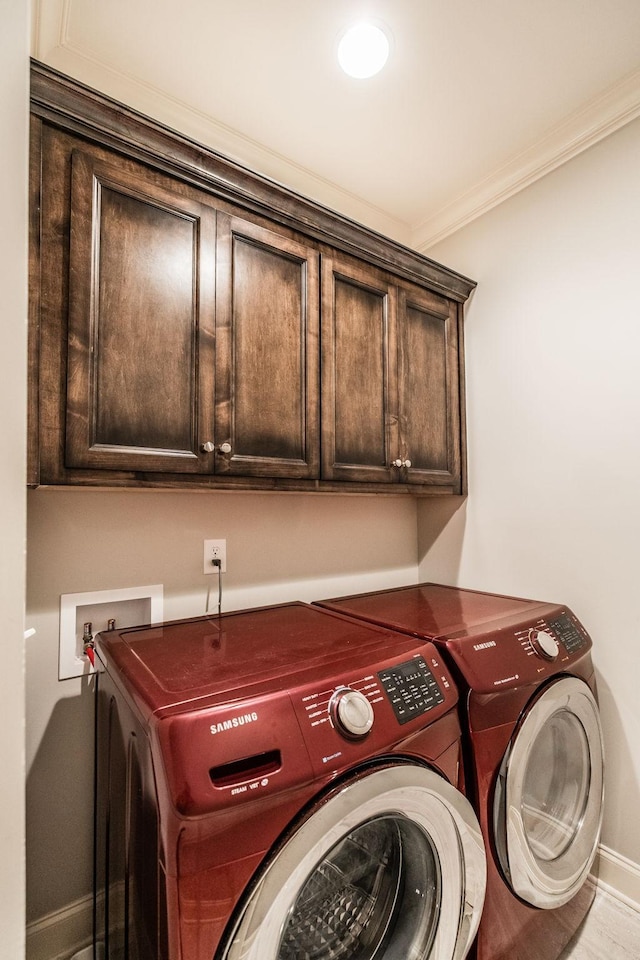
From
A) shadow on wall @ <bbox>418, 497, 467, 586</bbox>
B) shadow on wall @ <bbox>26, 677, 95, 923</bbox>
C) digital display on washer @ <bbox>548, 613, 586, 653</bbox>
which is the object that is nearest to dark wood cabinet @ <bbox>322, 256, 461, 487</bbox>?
shadow on wall @ <bbox>418, 497, 467, 586</bbox>

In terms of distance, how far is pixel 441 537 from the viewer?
223 centimetres

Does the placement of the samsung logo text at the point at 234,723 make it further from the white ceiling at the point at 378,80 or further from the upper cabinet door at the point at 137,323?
the white ceiling at the point at 378,80

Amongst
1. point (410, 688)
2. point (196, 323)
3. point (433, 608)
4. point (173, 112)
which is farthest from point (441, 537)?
point (173, 112)

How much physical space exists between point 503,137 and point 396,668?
196cm

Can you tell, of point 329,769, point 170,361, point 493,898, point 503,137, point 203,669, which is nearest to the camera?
point 329,769

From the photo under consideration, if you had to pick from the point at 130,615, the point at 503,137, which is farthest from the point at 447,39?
the point at 130,615

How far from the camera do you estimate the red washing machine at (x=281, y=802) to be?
771 millimetres

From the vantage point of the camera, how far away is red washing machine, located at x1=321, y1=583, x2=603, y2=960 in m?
1.18

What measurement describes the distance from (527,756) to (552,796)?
317 millimetres

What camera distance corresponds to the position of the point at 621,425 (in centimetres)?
164

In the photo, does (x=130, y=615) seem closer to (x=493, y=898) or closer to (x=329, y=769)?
(x=329, y=769)

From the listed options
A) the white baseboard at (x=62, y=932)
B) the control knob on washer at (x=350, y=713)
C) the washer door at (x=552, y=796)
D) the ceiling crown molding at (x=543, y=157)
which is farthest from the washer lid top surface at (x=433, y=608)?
the ceiling crown molding at (x=543, y=157)

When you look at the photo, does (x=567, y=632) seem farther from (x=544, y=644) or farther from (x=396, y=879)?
(x=396, y=879)

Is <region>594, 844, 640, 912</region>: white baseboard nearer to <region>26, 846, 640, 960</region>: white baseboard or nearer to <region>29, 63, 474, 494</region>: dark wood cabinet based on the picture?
<region>26, 846, 640, 960</region>: white baseboard
